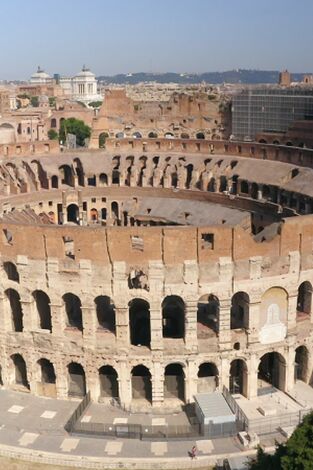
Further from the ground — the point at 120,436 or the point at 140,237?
the point at 140,237

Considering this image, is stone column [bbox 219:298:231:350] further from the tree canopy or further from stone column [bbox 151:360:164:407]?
the tree canopy

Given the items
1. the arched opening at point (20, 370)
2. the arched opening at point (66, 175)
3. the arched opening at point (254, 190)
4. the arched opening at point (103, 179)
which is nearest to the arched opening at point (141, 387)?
the arched opening at point (20, 370)

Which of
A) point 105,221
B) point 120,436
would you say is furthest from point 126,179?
point 120,436

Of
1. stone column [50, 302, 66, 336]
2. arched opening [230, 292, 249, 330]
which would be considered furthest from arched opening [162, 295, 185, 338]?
stone column [50, 302, 66, 336]

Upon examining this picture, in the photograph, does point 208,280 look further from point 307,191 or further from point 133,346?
point 307,191

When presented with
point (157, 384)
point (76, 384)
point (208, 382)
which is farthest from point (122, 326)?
point (208, 382)

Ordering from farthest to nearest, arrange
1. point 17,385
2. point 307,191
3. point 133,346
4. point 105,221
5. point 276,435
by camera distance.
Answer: point 105,221 → point 307,191 → point 17,385 → point 133,346 → point 276,435

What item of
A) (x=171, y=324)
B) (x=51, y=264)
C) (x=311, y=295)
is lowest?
(x=171, y=324)
